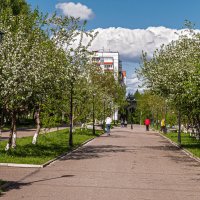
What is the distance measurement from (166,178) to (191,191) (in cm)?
242

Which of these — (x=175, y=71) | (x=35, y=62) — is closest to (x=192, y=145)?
(x=175, y=71)

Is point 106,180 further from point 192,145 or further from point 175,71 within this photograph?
point 192,145

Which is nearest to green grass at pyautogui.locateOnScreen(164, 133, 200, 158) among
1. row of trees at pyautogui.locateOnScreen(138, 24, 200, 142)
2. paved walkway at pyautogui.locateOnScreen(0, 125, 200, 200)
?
row of trees at pyautogui.locateOnScreen(138, 24, 200, 142)

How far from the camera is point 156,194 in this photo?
37.0 ft

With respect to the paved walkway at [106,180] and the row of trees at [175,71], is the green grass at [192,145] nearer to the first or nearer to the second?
the row of trees at [175,71]

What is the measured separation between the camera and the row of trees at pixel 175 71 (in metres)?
22.9

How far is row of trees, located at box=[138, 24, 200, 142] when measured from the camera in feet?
75.0

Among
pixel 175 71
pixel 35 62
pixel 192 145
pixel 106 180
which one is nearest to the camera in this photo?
pixel 106 180

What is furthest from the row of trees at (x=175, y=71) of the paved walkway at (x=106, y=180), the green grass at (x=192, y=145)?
the paved walkway at (x=106, y=180)

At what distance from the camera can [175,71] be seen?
23453 mm

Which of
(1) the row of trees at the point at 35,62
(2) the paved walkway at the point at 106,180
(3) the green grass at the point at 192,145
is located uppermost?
(1) the row of trees at the point at 35,62

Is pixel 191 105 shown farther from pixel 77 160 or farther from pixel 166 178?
pixel 166 178

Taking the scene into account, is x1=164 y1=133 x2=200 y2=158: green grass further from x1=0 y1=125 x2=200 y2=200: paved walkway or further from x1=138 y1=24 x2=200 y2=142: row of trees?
x1=0 y1=125 x2=200 y2=200: paved walkway

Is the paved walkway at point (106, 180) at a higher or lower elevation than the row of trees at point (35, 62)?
lower
